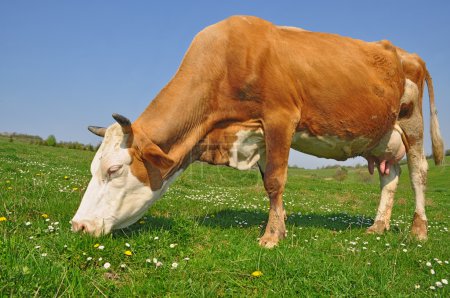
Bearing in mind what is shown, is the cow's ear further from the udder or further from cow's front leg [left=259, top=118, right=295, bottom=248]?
the udder

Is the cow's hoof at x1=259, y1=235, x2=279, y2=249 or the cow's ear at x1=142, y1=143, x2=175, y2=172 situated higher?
the cow's ear at x1=142, y1=143, x2=175, y2=172

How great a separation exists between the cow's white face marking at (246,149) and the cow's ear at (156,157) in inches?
49.9

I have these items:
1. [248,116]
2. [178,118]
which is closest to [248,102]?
[248,116]

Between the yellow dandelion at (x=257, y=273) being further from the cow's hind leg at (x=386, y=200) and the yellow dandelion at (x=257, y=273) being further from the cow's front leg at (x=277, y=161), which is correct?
the cow's hind leg at (x=386, y=200)

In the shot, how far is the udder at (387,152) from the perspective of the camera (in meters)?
8.52

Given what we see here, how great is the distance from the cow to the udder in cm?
54

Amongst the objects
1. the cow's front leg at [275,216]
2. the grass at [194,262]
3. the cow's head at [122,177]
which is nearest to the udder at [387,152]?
the grass at [194,262]

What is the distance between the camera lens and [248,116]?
6.51 meters

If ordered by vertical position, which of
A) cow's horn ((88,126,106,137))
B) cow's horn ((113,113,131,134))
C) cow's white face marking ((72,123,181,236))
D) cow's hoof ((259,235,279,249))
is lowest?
cow's hoof ((259,235,279,249))

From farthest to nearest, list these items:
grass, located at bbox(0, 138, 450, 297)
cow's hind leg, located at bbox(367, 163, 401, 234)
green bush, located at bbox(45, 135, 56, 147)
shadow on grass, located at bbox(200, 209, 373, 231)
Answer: green bush, located at bbox(45, 135, 56, 147) → cow's hind leg, located at bbox(367, 163, 401, 234) → shadow on grass, located at bbox(200, 209, 373, 231) → grass, located at bbox(0, 138, 450, 297)

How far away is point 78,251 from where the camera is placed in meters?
4.56

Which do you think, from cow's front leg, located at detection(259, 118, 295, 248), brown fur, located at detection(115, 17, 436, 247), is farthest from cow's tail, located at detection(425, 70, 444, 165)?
cow's front leg, located at detection(259, 118, 295, 248)

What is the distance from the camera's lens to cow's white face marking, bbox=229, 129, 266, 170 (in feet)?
21.6

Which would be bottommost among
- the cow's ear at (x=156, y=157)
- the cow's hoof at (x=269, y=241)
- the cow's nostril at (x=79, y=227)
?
the cow's hoof at (x=269, y=241)
